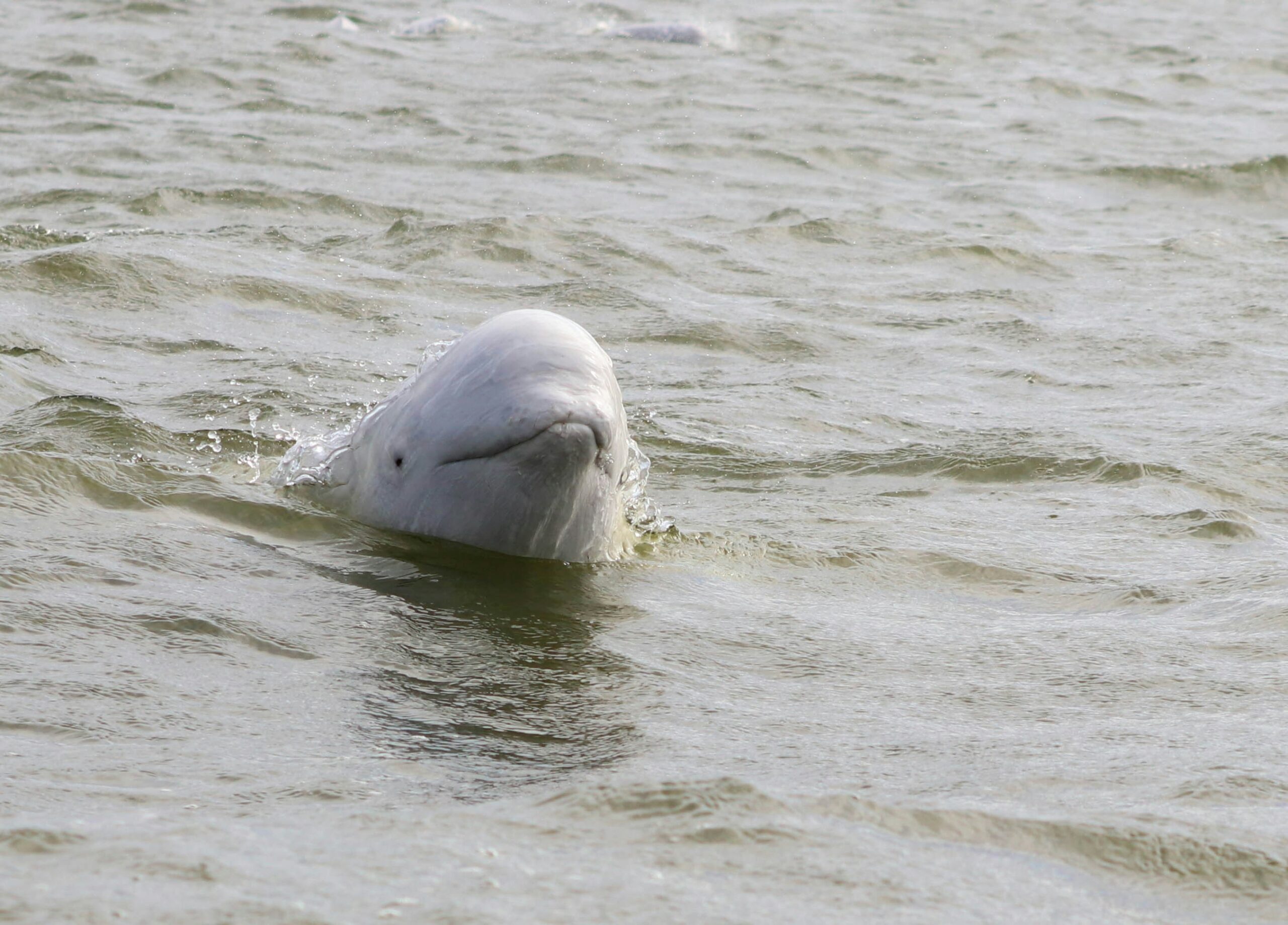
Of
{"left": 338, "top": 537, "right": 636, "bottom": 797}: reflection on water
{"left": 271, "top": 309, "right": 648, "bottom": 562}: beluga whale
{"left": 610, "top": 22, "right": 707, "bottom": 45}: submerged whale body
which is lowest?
{"left": 338, "top": 537, "right": 636, "bottom": 797}: reflection on water

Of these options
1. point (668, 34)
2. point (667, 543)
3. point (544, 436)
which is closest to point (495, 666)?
point (544, 436)

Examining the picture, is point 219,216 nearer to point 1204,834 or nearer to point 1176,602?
point 1176,602

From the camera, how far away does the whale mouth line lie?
14.5 feet

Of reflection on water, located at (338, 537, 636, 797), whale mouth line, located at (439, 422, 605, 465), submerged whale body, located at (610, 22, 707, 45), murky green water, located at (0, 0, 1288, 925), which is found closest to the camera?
murky green water, located at (0, 0, 1288, 925)

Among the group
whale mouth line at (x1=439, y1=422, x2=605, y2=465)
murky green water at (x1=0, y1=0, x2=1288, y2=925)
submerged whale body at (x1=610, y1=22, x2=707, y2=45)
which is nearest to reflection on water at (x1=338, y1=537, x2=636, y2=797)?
murky green water at (x1=0, y1=0, x2=1288, y2=925)

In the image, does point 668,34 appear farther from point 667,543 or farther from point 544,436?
point 544,436

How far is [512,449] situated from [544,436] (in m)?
0.13

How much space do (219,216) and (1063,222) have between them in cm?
607

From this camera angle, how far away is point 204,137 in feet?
44.5

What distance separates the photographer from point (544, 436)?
442 cm

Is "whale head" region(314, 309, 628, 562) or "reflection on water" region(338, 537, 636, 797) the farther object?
"whale head" region(314, 309, 628, 562)

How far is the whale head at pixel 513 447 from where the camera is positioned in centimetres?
447

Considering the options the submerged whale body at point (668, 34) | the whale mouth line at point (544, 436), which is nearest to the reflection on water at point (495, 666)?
the whale mouth line at point (544, 436)

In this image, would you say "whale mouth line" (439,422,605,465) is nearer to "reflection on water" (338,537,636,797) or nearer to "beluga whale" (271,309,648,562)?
"beluga whale" (271,309,648,562)
